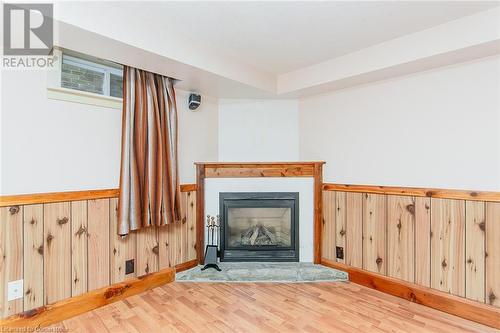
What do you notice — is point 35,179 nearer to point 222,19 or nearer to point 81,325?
point 81,325

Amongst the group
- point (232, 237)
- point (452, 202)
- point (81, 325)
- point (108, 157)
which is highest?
point (108, 157)

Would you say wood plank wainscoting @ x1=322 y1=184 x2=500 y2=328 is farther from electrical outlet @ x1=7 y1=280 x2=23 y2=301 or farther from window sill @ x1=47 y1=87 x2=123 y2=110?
electrical outlet @ x1=7 y1=280 x2=23 y2=301

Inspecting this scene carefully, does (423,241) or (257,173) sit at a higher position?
(257,173)

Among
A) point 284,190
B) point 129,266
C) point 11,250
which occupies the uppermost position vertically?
point 284,190

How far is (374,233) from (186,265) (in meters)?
2.02

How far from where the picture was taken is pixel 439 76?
91.3 inches

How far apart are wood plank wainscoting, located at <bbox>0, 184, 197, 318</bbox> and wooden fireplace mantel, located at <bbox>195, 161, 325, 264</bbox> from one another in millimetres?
516

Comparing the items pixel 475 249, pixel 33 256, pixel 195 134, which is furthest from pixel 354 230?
pixel 33 256

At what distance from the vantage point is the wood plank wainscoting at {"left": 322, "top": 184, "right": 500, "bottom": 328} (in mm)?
2086

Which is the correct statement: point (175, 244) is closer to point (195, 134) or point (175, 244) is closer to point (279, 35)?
point (195, 134)

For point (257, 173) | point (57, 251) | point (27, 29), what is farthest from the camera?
point (257, 173)

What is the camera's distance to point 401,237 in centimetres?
255

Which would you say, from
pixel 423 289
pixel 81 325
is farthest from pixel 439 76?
pixel 81 325

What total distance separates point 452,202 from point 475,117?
27.5 inches
